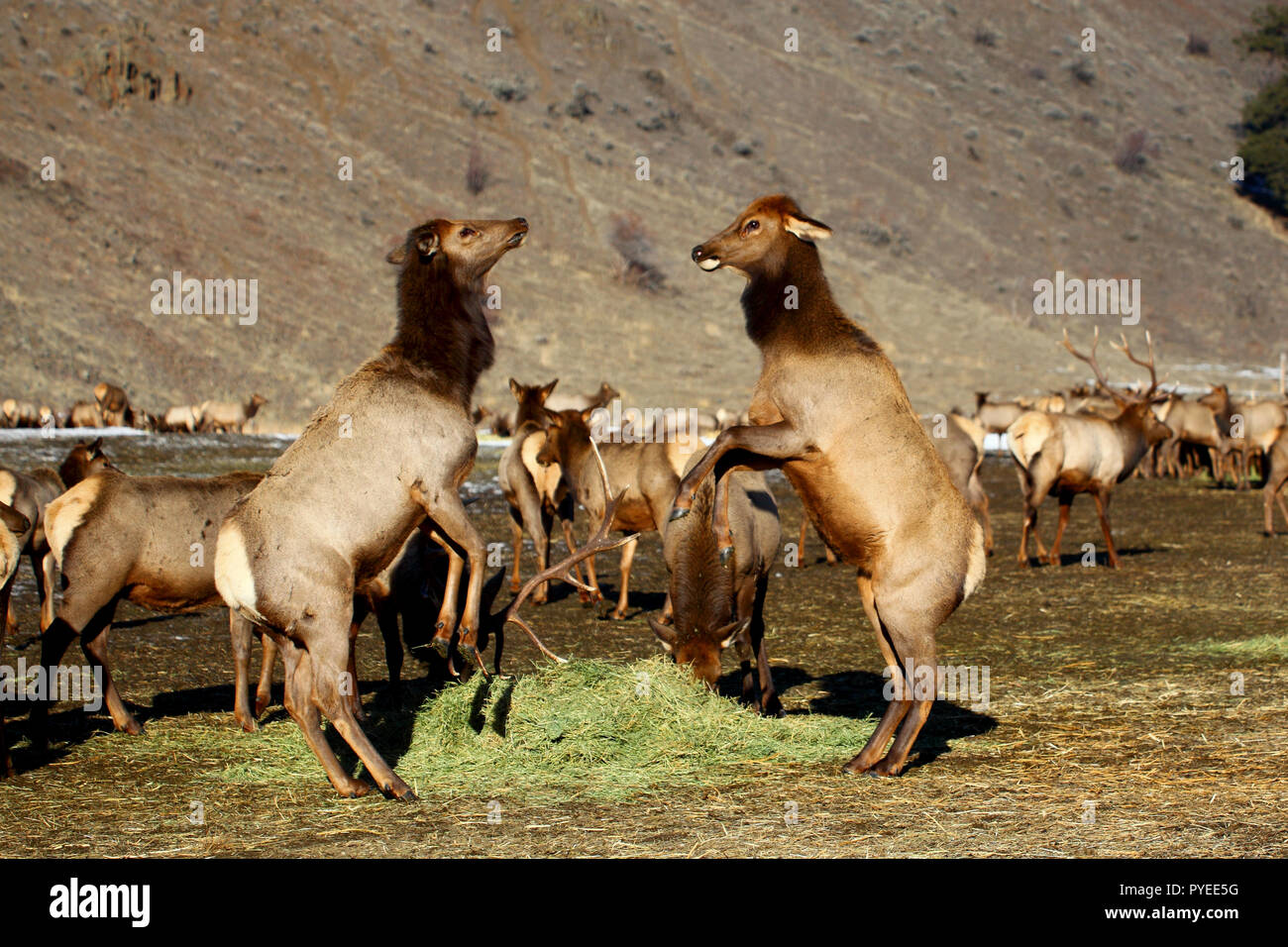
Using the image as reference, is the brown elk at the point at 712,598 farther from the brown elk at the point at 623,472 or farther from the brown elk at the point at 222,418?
the brown elk at the point at 222,418

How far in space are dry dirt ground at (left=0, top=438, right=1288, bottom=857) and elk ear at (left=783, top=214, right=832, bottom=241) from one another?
9.99ft

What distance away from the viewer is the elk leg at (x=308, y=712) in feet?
22.8

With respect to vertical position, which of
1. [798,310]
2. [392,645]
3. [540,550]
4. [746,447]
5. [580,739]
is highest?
[798,310]

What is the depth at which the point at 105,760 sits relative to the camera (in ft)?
26.2

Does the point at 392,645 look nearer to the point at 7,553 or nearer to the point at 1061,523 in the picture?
the point at 7,553

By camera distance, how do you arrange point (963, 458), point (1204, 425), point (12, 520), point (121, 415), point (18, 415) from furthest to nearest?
point (121, 415) < point (18, 415) < point (1204, 425) < point (963, 458) < point (12, 520)

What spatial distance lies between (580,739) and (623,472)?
Result: 20.4 ft

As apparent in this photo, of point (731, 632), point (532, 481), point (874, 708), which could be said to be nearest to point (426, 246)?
point (731, 632)

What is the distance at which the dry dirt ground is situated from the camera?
6125 mm

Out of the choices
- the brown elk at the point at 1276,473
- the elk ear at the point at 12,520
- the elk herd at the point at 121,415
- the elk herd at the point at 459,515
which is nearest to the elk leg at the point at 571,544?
the elk herd at the point at 459,515

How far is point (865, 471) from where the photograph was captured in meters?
7.25

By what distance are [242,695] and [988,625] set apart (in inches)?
283

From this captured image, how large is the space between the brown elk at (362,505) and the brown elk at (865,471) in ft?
4.85
